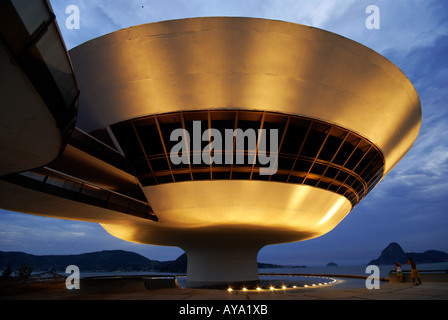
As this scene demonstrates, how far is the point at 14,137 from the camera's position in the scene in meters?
6.19

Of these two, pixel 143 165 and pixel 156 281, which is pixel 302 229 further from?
pixel 143 165

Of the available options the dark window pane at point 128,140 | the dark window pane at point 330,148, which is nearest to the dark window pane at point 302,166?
the dark window pane at point 330,148

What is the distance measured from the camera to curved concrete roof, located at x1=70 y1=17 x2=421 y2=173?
35.9 ft

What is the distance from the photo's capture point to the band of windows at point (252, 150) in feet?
41.1

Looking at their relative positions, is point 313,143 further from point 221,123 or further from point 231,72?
point 231,72

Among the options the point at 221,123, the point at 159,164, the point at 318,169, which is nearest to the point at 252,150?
the point at 221,123

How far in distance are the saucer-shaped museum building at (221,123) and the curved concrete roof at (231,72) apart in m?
0.04

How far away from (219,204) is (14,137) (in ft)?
32.8

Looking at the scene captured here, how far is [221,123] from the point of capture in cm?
1254

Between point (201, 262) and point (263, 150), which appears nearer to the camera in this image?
point (263, 150)

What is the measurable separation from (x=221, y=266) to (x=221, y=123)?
12230 millimetres

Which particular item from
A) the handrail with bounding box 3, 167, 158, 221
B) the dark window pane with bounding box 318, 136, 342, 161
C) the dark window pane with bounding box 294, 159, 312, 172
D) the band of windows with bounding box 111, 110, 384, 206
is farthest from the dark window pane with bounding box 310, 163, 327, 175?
the handrail with bounding box 3, 167, 158, 221
